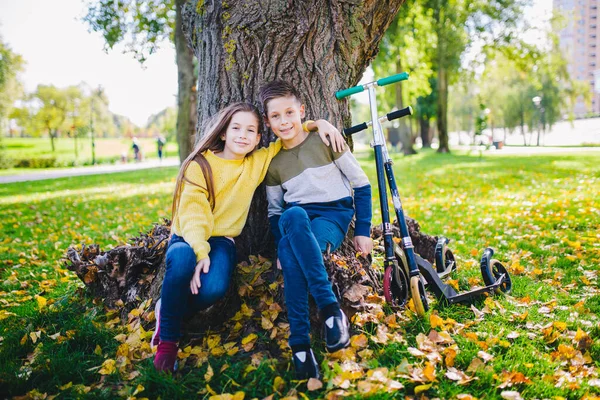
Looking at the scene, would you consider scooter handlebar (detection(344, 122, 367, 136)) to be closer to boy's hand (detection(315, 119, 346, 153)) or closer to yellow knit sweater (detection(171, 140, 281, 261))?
boy's hand (detection(315, 119, 346, 153))

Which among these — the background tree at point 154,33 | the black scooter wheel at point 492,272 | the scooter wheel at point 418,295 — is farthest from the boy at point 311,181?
the background tree at point 154,33

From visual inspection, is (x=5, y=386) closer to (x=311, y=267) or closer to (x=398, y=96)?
(x=311, y=267)

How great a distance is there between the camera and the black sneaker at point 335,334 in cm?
230

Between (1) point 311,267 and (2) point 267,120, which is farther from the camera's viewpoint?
(2) point 267,120

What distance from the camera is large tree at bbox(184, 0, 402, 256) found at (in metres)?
3.04

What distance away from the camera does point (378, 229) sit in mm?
4133

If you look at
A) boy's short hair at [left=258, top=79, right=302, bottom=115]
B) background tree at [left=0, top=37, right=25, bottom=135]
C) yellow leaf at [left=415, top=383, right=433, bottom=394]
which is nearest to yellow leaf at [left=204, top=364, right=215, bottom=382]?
yellow leaf at [left=415, top=383, right=433, bottom=394]

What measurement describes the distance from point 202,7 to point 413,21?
1680cm

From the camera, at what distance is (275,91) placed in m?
2.96

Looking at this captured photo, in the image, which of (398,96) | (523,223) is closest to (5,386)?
(523,223)

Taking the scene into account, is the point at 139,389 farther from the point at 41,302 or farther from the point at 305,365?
the point at 41,302

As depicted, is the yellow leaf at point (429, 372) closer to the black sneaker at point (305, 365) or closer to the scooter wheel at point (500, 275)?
the black sneaker at point (305, 365)

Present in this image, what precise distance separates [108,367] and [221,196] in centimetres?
125

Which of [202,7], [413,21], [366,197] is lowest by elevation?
[366,197]
